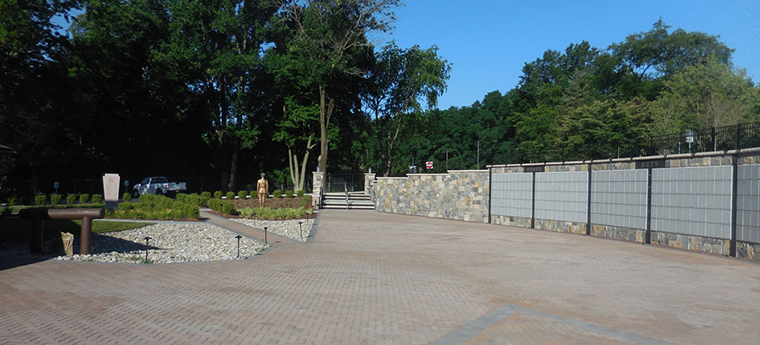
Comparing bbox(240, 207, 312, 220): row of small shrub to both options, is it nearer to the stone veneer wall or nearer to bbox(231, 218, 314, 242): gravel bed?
bbox(231, 218, 314, 242): gravel bed

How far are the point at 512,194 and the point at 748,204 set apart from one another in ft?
33.2

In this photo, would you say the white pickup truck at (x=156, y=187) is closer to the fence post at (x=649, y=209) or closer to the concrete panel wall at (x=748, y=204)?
the fence post at (x=649, y=209)

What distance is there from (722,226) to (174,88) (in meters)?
42.1

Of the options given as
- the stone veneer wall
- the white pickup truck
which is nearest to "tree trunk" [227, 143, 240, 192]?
the white pickup truck

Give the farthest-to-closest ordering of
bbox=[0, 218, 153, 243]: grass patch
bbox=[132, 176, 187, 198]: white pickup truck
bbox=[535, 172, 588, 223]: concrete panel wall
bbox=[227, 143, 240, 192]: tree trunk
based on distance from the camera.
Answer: bbox=[227, 143, 240, 192]: tree trunk → bbox=[132, 176, 187, 198]: white pickup truck → bbox=[535, 172, 588, 223]: concrete panel wall → bbox=[0, 218, 153, 243]: grass patch

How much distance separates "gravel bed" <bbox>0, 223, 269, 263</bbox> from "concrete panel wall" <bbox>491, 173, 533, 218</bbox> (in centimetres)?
1141

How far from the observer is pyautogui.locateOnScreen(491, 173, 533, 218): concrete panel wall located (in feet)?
69.6

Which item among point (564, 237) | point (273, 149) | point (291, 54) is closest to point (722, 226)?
point (564, 237)

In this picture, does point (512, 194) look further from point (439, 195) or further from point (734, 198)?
point (734, 198)

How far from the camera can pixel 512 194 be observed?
22.0m

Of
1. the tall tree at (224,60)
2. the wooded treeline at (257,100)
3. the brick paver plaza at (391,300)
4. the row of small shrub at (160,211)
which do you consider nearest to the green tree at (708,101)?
the wooded treeline at (257,100)

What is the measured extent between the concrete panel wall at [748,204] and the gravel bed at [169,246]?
1221 cm

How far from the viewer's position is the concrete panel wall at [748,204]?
12.2 meters

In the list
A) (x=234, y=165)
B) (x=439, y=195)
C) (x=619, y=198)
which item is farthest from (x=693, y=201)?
(x=234, y=165)
